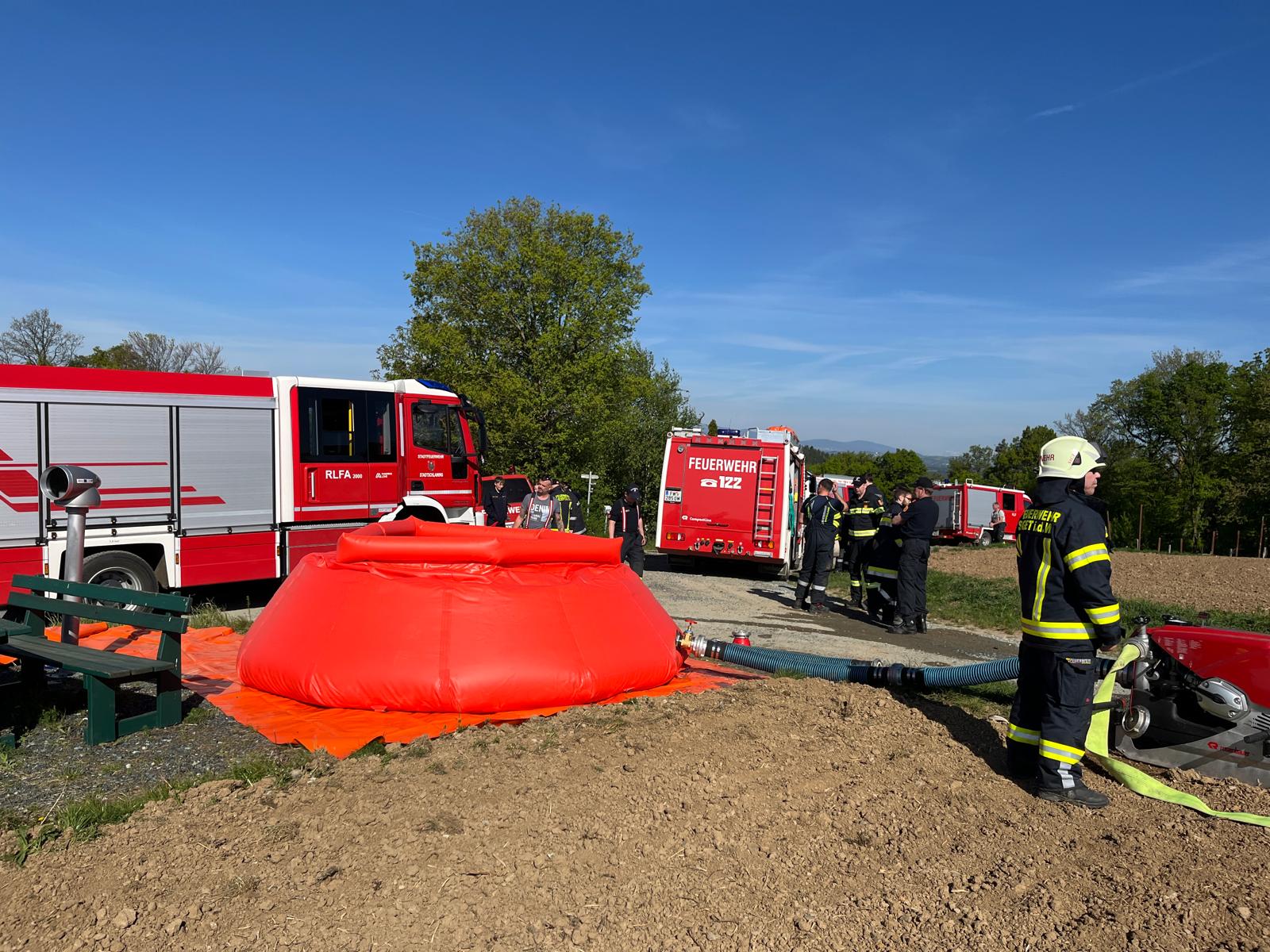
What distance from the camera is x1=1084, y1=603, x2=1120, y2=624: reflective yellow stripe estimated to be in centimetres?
442

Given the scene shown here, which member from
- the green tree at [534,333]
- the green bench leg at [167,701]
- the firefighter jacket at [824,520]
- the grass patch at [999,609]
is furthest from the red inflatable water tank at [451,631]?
the green tree at [534,333]

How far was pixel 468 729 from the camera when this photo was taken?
5.22 m

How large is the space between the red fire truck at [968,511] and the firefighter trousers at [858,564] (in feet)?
91.6

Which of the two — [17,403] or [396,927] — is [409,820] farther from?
[17,403]

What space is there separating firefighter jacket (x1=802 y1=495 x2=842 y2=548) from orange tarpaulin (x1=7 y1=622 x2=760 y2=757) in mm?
5053

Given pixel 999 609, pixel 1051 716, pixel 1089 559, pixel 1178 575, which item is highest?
pixel 1089 559

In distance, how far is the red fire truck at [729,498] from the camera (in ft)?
53.4

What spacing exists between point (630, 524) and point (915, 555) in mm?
4263

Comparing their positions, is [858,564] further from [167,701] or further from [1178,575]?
[1178,575]

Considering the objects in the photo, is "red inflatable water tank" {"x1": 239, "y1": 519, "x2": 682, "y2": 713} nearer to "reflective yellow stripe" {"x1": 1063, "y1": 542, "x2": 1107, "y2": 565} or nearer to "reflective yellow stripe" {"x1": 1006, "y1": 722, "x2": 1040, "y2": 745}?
"reflective yellow stripe" {"x1": 1006, "y1": 722, "x2": 1040, "y2": 745}

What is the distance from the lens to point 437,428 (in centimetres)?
1323

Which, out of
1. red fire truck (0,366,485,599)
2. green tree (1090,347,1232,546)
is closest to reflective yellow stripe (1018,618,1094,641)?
red fire truck (0,366,485,599)

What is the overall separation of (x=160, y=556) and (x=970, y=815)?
958 cm

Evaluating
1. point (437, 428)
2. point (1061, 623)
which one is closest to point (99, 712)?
point (1061, 623)
